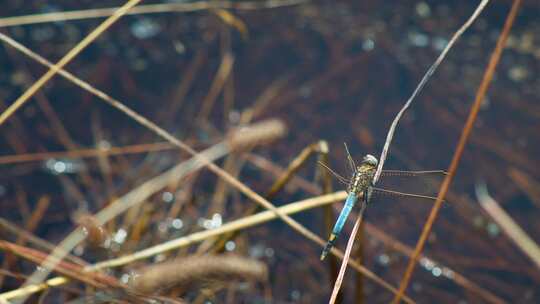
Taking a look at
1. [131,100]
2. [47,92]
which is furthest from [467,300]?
[47,92]

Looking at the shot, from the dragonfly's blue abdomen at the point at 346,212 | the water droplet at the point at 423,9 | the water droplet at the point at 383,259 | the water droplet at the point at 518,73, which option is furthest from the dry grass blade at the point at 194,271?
the water droplet at the point at 423,9

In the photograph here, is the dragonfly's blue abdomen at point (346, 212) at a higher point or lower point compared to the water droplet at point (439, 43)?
lower

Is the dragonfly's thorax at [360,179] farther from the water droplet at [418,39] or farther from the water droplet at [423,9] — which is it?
the water droplet at [423,9]

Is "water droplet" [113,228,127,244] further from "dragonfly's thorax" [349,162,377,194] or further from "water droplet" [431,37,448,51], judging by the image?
"water droplet" [431,37,448,51]

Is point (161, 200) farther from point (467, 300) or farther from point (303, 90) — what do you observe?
point (467, 300)

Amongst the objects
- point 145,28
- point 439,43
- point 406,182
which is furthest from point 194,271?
point 439,43

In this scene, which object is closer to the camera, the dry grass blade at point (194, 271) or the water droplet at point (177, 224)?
the dry grass blade at point (194, 271)

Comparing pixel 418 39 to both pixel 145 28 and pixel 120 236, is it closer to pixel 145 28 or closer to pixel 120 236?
pixel 145 28

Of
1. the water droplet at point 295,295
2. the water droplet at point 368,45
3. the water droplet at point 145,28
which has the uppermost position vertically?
the water droplet at point 368,45
